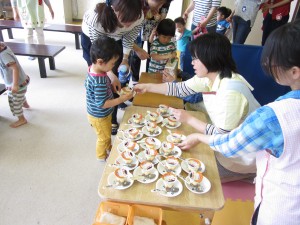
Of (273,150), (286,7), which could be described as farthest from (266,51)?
(286,7)

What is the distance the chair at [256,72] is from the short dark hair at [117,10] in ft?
3.47

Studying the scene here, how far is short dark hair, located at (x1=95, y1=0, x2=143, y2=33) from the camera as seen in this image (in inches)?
56.6

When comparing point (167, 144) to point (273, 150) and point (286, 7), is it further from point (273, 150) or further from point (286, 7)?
point (286, 7)

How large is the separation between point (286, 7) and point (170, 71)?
265 cm

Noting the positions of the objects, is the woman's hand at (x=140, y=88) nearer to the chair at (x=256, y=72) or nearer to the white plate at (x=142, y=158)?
the white plate at (x=142, y=158)

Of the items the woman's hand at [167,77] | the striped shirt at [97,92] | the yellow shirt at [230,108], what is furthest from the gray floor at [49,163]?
the yellow shirt at [230,108]

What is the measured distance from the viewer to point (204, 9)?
2.86 meters

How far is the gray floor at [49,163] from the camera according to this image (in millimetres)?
1527

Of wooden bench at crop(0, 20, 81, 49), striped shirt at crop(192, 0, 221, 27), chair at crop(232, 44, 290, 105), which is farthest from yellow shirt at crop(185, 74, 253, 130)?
wooden bench at crop(0, 20, 81, 49)

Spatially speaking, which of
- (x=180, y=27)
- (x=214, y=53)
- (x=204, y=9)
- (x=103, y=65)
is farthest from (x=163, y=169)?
(x=180, y=27)

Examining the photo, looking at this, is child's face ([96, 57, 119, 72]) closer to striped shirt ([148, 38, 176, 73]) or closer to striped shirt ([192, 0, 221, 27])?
striped shirt ([148, 38, 176, 73])

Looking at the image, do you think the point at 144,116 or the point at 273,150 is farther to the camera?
the point at 144,116

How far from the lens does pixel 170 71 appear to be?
196cm

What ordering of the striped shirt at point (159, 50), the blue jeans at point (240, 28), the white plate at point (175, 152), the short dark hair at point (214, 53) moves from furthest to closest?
the blue jeans at point (240, 28)
the striped shirt at point (159, 50)
the short dark hair at point (214, 53)
the white plate at point (175, 152)
